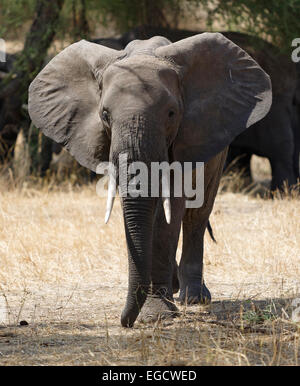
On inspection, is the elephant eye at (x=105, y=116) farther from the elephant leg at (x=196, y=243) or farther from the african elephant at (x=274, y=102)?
the african elephant at (x=274, y=102)

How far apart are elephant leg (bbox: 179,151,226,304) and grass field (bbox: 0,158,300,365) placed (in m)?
0.17

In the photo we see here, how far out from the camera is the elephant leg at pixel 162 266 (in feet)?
16.0

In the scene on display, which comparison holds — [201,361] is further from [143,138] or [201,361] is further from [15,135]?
[15,135]

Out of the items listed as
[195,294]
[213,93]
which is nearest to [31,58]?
[195,294]

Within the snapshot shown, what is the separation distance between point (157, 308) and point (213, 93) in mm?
1374

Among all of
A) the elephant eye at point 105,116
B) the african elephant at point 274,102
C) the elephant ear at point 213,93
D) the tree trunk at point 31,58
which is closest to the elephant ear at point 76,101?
the elephant eye at point 105,116

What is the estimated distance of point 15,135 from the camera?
497 inches

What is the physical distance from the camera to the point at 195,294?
5.66 m

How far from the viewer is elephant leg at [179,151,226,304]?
5.67 m

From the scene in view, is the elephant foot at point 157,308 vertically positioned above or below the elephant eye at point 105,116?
below

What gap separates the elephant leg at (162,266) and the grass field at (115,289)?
0.13 m

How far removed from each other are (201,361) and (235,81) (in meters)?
2.09

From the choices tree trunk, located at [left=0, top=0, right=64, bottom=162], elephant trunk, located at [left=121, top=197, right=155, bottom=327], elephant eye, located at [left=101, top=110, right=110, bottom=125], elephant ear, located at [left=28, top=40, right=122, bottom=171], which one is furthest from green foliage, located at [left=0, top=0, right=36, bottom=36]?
elephant trunk, located at [left=121, top=197, right=155, bottom=327]
